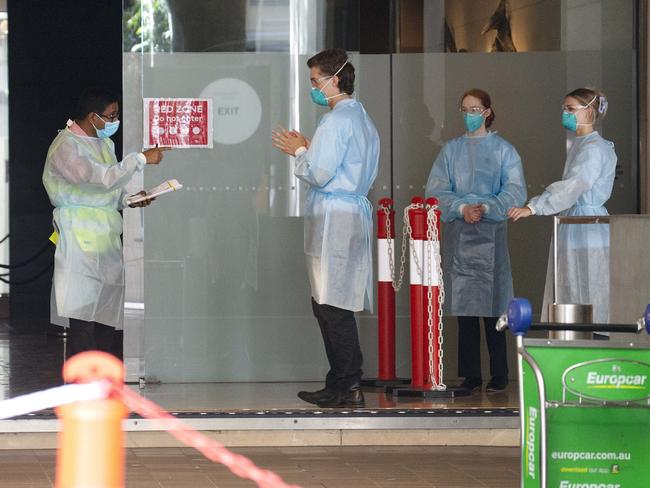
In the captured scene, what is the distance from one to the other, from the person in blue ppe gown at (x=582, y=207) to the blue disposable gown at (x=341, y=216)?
28.7 inches

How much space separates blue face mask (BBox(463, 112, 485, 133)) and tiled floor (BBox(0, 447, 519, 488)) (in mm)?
1743

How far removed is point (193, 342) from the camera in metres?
7.56

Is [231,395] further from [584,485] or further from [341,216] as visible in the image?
[584,485]

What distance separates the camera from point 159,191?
6816 millimetres

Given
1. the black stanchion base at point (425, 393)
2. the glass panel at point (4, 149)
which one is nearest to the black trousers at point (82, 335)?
the black stanchion base at point (425, 393)

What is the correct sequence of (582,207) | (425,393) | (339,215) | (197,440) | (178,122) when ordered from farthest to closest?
1. (178,122)
2. (425,393)
3. (582,207)
4. (339,215)
5. (197,440)

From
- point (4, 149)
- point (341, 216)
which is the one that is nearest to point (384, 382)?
point (341, 216)

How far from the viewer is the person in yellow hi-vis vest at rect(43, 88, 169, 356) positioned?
6.84 meters

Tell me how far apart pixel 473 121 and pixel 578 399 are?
11.6 feet

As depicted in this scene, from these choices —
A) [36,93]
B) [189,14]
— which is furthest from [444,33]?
[36,93]

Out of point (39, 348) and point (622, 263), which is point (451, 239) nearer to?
point (622, 263)

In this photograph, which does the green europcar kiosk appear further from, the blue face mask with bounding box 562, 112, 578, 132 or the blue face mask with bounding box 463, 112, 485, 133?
the blue face mask with bounding box 463, 112, 485, 133

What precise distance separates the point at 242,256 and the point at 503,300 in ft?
4.70

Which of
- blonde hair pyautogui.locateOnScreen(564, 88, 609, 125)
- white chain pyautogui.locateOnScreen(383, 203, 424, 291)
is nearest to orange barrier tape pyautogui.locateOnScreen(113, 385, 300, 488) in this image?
white chain pyautogui.locateOnScreen(383, 203, 424, 291)
